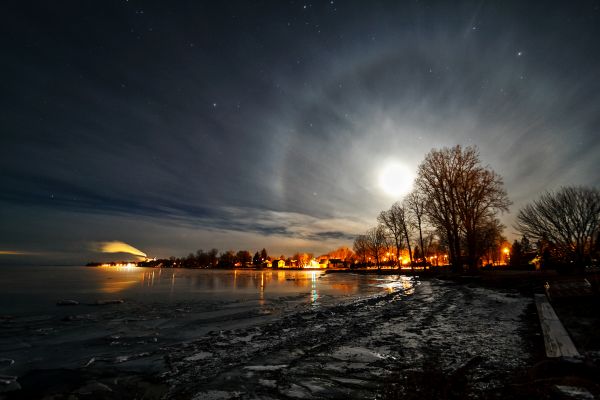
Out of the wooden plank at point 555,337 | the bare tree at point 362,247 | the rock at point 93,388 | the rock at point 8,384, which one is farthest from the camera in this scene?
the bare tree at point 362,247

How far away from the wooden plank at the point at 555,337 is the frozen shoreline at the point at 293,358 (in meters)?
0.51

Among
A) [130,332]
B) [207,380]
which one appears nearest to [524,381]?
[207,380]

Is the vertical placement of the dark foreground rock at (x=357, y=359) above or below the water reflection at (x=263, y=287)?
above

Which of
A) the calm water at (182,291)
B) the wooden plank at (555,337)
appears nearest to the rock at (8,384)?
the wooden plank at (555,337)

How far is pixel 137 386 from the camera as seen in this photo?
17.3ft

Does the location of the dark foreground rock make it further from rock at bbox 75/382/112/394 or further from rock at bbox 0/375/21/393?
rock at bbox 0/375/21/393

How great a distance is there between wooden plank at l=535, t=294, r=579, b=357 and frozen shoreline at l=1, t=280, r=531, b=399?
1.66 feet

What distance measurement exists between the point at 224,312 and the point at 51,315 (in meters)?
8.12

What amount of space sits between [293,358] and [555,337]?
608 cm

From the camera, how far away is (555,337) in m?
6.65

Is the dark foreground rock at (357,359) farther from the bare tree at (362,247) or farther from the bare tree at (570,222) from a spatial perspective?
the bare tree at (362,247)

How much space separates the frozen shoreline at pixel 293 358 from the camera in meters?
4.95

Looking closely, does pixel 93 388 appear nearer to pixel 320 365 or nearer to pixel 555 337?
pixel 320 365

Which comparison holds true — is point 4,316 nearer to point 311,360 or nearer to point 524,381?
point 311,360
